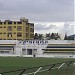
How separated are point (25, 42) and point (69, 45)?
18.8 meters

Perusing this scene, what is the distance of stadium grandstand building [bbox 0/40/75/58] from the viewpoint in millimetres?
149500

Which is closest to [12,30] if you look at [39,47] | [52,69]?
[39,47]

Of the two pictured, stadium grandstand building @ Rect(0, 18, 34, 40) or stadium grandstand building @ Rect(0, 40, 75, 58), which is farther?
stadium grandstand building @ Rect(0, 18, 34, 40)

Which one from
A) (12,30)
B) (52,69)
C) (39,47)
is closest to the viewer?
(52,69)

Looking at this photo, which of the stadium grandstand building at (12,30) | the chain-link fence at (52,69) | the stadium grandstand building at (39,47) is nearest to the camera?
the chain-link fence at (52,69)

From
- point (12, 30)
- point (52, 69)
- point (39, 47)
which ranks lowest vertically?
point (39, 47)

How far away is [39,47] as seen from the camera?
491 ft

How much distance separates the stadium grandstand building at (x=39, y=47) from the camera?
149500mm

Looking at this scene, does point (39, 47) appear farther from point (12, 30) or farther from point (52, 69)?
point (52, 69)

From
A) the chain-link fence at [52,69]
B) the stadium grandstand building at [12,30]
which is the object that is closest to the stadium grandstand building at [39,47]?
the stadium grandstand building at [12,30]

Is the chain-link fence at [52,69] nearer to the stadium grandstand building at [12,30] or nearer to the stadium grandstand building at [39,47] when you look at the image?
the stadium grandstand building at [39,47]

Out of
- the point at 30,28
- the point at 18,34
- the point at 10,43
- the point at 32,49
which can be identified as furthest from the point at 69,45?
the point at 30,28

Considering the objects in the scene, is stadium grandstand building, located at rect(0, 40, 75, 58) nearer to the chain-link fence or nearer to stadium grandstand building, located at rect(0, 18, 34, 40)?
stadium grandstand building, located at rect(0, 18, 34, 40)

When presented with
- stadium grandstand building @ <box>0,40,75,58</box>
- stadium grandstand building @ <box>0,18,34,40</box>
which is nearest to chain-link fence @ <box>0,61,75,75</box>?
stadium grandstand building @ <box>0,40,75,58</box>
